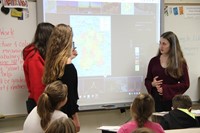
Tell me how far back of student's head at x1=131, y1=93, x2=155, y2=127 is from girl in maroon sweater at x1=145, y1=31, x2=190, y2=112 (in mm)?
1360

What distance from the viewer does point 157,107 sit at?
379 centimetres

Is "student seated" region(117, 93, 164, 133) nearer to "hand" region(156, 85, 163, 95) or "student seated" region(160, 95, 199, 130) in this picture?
"student seated" region(160, 95, 199, 130)

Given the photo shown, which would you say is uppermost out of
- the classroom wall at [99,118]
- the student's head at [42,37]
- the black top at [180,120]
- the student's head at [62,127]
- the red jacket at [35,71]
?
the student's head at [42,37]

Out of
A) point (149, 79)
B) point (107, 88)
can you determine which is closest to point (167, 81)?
point (149, 79)

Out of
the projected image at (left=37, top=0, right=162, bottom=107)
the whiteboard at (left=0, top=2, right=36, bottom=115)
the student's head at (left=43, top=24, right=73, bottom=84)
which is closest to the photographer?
the student's head at (left=43, top=24, right=73, bottom=84)

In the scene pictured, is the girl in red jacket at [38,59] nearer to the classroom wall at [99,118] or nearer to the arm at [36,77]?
the arm at [36,77]

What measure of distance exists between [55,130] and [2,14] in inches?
83.2

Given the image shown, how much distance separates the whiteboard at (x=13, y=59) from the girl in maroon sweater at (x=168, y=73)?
4.77ft

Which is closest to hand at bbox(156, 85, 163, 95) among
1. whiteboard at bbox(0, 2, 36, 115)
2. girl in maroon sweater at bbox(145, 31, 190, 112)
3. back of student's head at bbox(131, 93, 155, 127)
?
girl in maroon sweater at bbox(145, 31, 190, 112)

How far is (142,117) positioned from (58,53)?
79 cm

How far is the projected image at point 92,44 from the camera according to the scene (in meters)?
3.73

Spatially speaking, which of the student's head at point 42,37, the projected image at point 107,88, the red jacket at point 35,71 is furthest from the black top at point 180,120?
the student's head at point 42,37

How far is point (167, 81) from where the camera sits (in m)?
3.77

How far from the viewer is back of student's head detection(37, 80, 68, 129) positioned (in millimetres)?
2088
